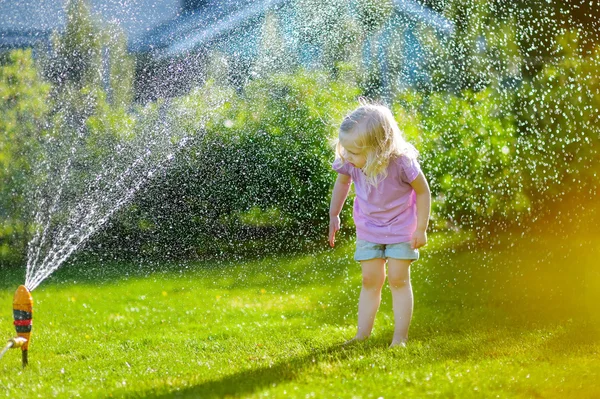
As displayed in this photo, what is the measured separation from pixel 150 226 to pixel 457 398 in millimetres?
4451

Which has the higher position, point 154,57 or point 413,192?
point 154,57

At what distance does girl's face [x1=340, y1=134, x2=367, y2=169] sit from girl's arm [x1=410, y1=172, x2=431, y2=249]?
0.24m

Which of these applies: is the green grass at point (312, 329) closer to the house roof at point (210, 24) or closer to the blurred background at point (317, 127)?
the blurred background at point (317, 127)

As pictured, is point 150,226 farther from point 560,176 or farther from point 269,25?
point 560,176

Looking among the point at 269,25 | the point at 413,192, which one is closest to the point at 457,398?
the point at 413,192

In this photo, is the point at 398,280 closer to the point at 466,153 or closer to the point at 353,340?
the point at 353,340

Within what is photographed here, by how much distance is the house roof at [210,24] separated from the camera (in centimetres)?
852

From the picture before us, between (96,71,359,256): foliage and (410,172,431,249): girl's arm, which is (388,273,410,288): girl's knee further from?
(96,71,359,256): foliage

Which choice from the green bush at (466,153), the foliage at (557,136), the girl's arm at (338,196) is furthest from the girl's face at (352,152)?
the foliage at (557,136)

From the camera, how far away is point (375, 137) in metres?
3.35

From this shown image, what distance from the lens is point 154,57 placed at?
33.3 ft

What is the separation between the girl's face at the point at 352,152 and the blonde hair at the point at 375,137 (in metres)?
0.02

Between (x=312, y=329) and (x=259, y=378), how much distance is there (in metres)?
1.13

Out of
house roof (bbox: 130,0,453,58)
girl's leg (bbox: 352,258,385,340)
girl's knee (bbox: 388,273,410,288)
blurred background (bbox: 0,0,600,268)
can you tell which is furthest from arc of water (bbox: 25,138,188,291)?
girl's knee (bbox: 388,273,410,288)
